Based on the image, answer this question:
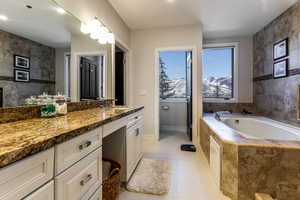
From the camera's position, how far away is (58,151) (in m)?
0.73

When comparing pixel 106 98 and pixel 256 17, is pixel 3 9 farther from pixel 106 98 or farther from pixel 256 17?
pixel 256 17

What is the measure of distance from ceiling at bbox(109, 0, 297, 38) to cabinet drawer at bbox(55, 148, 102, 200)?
245 centimetres

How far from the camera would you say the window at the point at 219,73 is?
4074 millimetres

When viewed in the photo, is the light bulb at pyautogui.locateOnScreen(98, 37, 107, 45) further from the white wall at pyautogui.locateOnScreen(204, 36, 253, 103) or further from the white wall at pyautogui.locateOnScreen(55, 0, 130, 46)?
the white wall at pyautogui.locateOnScreen(204, 36, 253, 103)

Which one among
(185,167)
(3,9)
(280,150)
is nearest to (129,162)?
(185,167)

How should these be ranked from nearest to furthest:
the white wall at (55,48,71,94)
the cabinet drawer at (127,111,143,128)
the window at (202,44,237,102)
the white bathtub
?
the white wall at (55,48,71,94), the cabinet drawer at (127,111,143,128), the white bathtub, the window at (202,44,237,102)

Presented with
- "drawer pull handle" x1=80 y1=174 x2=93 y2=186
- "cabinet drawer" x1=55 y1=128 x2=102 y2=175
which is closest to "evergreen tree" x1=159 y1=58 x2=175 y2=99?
"cabinet drawer" x1=55 y1=128 x2=102 y2=175

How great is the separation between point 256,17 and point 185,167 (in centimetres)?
298

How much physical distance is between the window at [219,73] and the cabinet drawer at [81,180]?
362 cm

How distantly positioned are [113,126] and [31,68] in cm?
79

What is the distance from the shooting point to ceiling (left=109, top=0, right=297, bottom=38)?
101 inches

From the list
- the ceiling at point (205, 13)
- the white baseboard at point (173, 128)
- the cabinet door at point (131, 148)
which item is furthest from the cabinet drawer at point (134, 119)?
the white baseboard at point (173, 128)

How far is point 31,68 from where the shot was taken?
4.20 feet

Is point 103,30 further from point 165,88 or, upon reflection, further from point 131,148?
point 165,88
